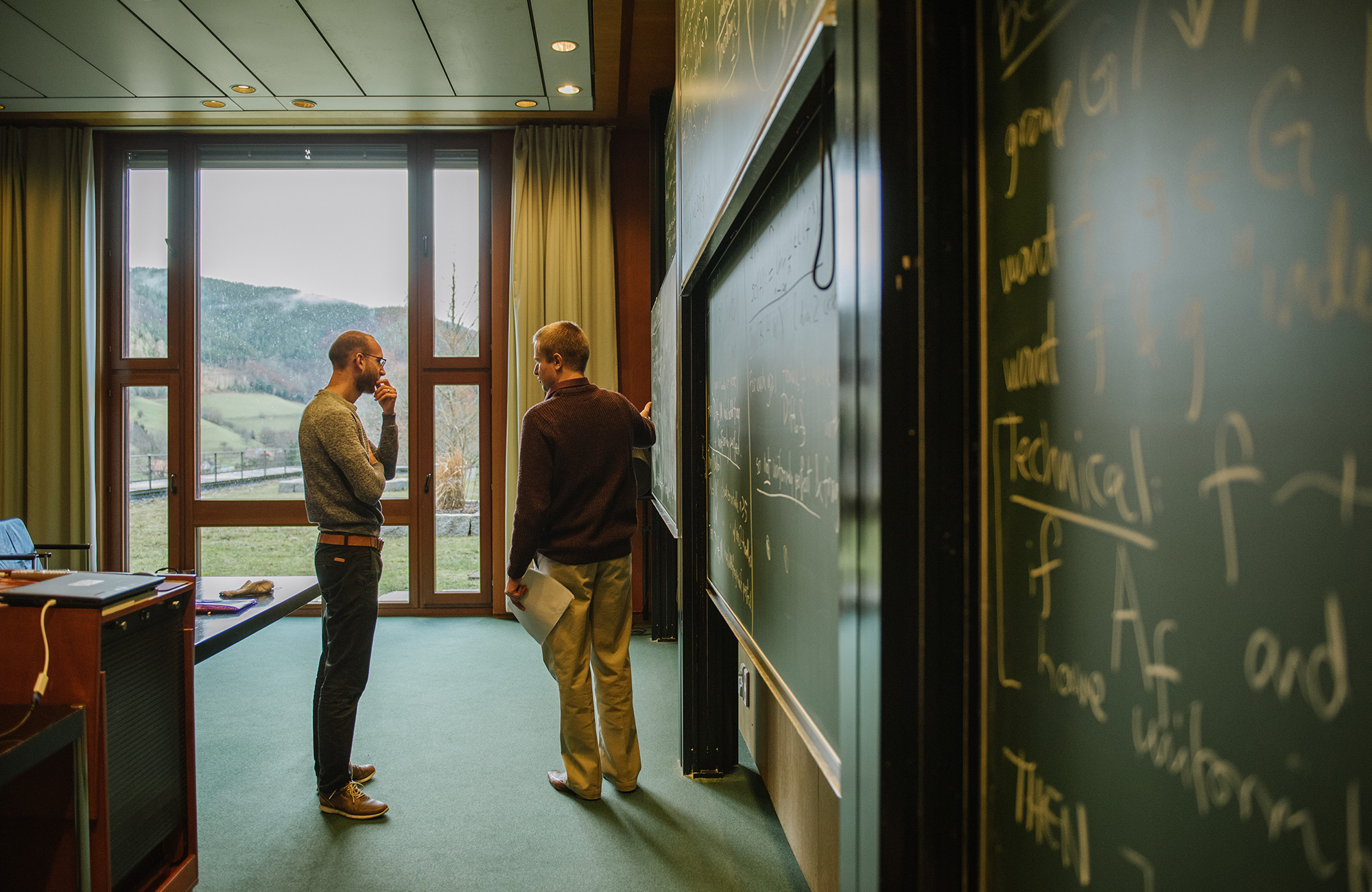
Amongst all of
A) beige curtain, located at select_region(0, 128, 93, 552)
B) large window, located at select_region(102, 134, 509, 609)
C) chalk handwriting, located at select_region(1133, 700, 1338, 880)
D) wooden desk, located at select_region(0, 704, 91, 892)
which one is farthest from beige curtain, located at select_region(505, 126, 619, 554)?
chalk handwriting, located at select_region(1133, 700, 1338, 880)

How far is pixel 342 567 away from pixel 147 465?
3.69 meters

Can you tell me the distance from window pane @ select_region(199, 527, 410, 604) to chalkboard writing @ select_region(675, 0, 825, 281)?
3.41 metres

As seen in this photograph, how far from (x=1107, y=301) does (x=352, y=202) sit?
5312mm

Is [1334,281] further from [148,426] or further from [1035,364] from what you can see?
[148,426]

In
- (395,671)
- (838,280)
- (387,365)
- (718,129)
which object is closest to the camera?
(838,280)

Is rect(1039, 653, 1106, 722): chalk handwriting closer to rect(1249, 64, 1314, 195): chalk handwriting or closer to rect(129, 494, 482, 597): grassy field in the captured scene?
rect(1249, 64, 1314, 195): chalk handwriting

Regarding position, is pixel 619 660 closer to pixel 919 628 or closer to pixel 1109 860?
pixel 919 628

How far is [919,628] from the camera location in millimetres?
668

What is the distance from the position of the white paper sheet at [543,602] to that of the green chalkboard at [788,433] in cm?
65

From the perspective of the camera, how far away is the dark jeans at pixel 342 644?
2162 mm

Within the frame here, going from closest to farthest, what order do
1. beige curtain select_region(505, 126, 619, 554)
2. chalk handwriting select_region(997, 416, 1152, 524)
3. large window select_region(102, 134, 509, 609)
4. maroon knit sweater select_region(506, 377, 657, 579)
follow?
chalk handwriting select_region(997, 416, 1152, 524) < maroon knit sweater select_region(506, 377, 657, 579) < beige curtain select_region(505, 126, 619, 554) < large window select_region(102, 134, 509, 609)

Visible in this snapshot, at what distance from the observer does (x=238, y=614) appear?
225cm

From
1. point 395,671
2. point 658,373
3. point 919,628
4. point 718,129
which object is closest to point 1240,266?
point 919,628

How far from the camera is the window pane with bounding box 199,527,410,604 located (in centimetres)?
484
